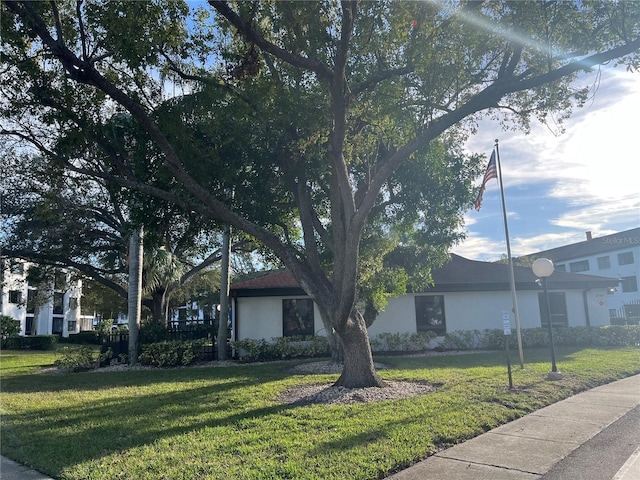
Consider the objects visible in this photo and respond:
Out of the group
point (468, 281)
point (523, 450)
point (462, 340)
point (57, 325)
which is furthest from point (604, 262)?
point (57, 325)

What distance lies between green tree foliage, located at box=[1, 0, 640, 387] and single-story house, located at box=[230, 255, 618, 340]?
28.3ft

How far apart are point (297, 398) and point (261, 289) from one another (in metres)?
10.1

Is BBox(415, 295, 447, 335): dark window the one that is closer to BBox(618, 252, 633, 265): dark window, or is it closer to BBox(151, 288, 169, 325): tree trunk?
BBox(151, 288, 169, 325): tree trunk

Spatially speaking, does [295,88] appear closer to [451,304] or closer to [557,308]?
[451,304]

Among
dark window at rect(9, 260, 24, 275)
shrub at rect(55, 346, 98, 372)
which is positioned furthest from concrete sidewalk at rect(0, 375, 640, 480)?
dark window at rect(9, 260, 24, 275)

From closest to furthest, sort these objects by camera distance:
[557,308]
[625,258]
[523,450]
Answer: [523,450], [557,308], [625,258]

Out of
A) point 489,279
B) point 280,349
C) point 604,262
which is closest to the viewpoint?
point 280,349

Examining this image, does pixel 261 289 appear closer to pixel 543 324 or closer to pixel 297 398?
pixel 297 398

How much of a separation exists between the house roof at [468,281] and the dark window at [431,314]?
0.57m

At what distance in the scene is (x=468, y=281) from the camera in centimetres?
2136

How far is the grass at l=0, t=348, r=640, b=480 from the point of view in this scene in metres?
5.73

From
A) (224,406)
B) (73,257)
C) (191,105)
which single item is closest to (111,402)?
(224,406)

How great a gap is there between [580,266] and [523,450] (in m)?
52.5

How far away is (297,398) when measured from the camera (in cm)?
983
